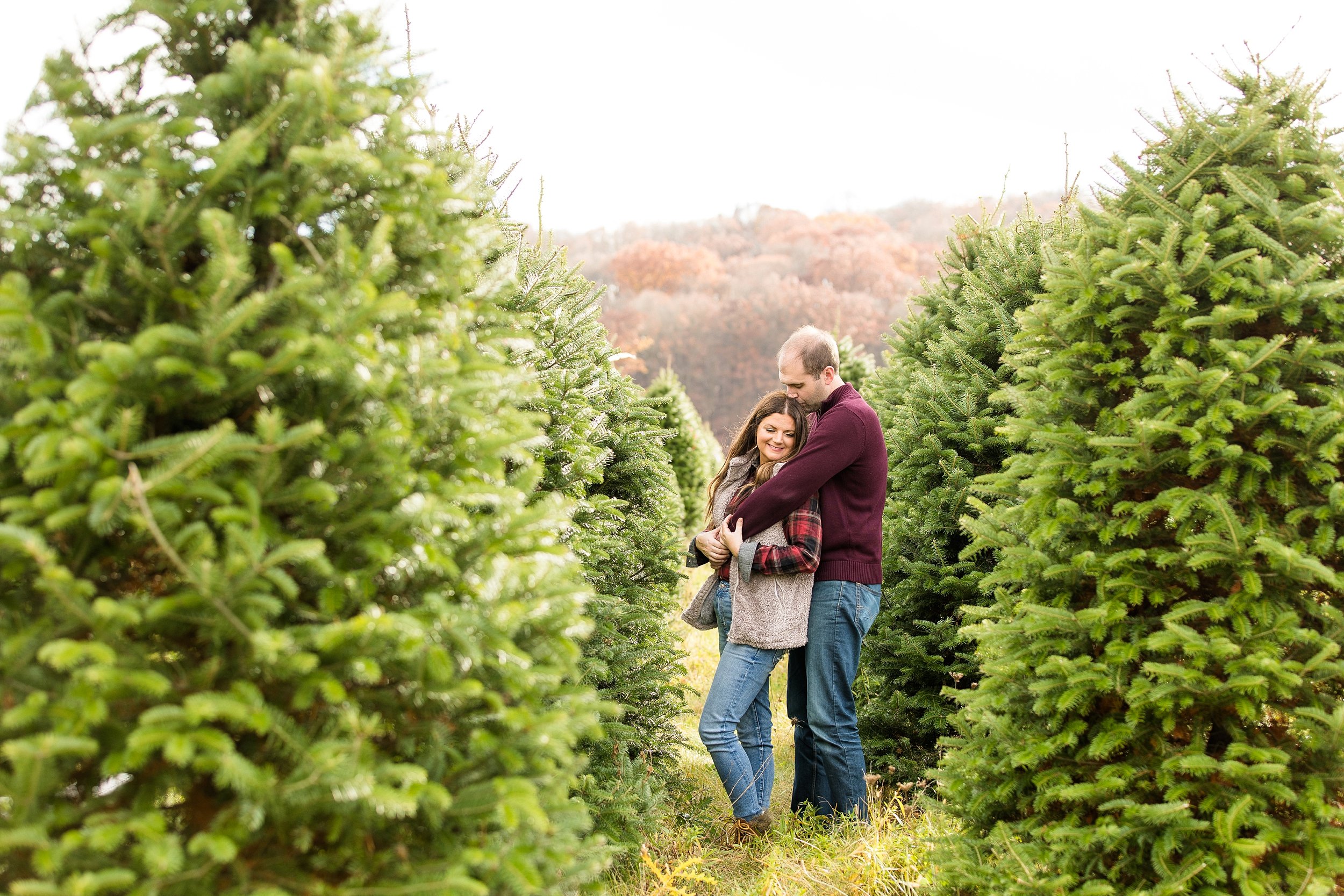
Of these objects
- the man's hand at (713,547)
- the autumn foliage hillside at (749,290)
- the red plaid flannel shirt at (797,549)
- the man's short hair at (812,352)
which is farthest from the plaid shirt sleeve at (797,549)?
the autumn foliage hillside at (749,290)

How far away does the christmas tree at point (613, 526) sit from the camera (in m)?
3.60

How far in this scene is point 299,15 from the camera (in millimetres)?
1947

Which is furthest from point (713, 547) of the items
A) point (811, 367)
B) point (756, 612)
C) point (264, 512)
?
point (264, 512)

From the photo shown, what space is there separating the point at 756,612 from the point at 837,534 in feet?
1.70

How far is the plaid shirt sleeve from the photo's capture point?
3.67 metres

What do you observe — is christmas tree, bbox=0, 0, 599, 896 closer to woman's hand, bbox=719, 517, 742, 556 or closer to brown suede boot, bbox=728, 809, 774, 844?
woman's hand, bbox=719, 517, 742, 556

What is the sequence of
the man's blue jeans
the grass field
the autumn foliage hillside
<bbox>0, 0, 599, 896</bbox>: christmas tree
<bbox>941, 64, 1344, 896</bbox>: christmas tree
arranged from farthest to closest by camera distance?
the autumn foliage hillside
the man's blue jeans
the grass field
<bbox>941, 64, 1344, 896</bbox>: christmas tree
<bbox>0, 0, 599, 896</bbox>: christmas tree

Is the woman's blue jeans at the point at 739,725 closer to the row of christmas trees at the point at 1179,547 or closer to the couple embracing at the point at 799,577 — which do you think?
the couple embracing at the point at 799,577

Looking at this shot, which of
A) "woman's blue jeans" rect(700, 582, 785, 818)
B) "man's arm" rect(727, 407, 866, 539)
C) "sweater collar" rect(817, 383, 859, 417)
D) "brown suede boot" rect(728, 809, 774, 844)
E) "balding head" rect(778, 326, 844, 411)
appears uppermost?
"balding head" rect(778, 326, 844, 411)

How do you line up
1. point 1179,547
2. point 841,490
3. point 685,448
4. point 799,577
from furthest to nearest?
point 685,448
point 841,490
point 799,577
point 1179,547

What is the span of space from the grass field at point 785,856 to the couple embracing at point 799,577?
14cm

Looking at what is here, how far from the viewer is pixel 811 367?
13.1ft

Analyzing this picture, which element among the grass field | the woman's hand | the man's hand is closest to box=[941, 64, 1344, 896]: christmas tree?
the grass field

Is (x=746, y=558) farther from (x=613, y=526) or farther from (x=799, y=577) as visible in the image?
(x=613, y=526)
